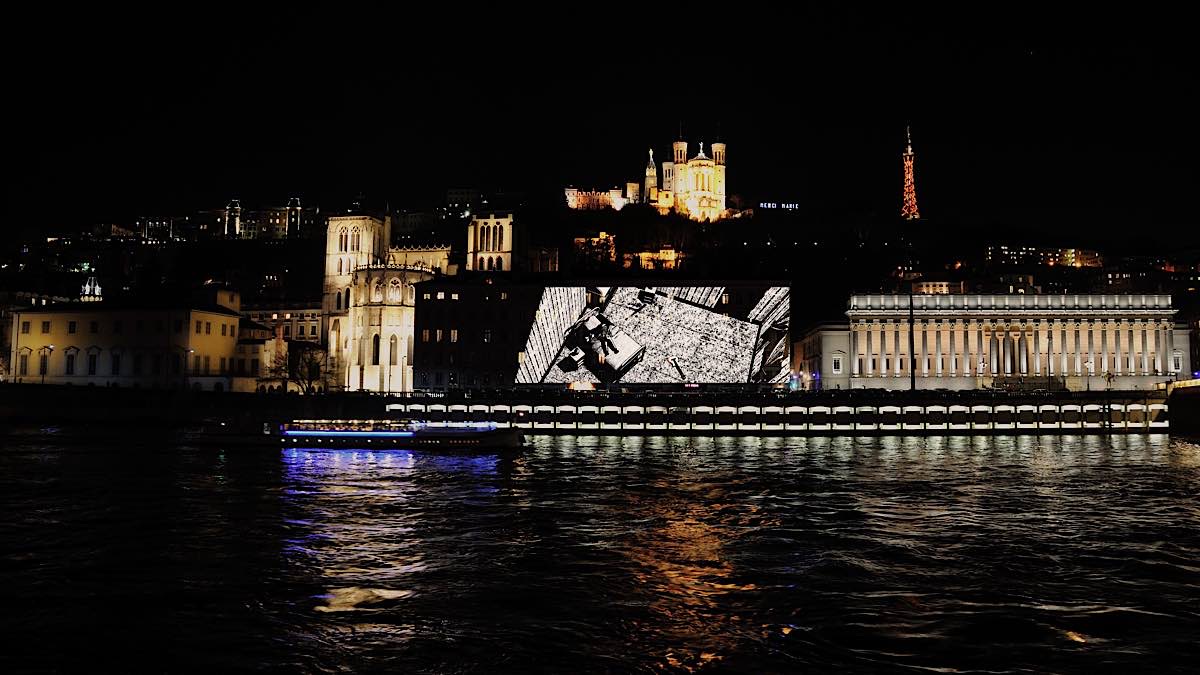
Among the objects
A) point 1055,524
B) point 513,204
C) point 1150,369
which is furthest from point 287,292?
point 1055,524

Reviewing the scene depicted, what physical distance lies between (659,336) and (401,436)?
43.5 meters

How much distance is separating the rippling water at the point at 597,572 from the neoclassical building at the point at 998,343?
65.9m

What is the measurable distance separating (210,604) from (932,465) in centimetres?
3533

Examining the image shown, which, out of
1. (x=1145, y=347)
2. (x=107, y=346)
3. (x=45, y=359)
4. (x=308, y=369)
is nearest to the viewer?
(x=45, y=359)

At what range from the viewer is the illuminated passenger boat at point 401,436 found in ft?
171

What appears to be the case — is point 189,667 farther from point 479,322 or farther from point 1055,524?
point 479,322

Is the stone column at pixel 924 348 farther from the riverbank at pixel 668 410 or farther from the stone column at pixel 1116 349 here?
the stone column at pixel 1116 349

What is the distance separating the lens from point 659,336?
92.7m

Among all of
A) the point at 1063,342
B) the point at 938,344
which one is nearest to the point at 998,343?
→ the point at 938,344

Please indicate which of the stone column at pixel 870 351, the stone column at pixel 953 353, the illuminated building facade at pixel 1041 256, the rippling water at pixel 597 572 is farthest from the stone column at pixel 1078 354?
the illuminated building facade at pixel 1041 256

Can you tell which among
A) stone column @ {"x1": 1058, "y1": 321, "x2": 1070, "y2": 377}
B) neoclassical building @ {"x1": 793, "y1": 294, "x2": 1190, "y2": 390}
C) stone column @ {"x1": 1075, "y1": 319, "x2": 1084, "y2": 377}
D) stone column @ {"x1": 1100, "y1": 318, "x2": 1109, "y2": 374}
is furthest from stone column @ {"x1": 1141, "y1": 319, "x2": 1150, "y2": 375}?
stone column @ {"x1": 1058, "y1": 321, "x2": 1070, "y2": 377}

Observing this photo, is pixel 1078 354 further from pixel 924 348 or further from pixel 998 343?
pixel 924 348

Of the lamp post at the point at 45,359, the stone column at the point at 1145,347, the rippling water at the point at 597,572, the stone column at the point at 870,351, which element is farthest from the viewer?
the stone column at the point at 1145,347

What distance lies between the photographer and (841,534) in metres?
24.2
